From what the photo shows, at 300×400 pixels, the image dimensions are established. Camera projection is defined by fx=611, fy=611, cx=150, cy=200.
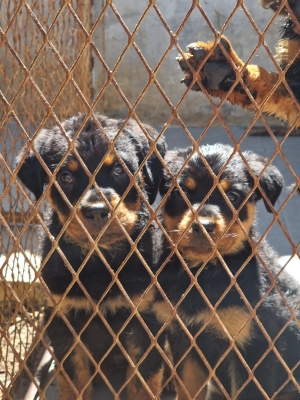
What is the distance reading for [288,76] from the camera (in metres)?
3.03

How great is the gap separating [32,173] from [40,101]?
5.04 feet

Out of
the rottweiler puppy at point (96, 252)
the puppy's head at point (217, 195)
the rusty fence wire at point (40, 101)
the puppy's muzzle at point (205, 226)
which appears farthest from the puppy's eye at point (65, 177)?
the puppy's muzzle at point (205, 226)

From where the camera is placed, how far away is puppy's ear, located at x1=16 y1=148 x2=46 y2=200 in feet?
9.18

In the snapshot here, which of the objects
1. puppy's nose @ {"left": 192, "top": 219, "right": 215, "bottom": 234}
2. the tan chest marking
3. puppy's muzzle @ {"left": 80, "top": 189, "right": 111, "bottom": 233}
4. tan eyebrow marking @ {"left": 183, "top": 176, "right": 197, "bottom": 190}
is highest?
tan eyebrow marking @ {"left": 183, "top": 176, "right": 197, "bottom": 190}

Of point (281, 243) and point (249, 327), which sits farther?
point (281, 243)

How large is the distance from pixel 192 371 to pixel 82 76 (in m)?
2.33

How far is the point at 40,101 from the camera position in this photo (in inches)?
166

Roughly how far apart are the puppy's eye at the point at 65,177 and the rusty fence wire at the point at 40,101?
0.23 m

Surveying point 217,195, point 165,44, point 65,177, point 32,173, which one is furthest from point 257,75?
point 165,44

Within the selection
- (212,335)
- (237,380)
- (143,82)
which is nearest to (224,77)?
(212,335)

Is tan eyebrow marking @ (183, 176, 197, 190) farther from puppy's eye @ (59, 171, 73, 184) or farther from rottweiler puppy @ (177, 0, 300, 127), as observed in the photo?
puppy's eye @ (59, 171, 73, 184)

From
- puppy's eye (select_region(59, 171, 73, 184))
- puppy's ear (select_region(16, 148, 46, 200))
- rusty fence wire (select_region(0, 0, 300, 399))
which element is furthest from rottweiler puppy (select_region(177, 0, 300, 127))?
puppy's ear (select_region(16, 148, 46, 200))

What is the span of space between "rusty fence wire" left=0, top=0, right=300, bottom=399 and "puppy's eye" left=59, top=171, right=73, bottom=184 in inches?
8.9

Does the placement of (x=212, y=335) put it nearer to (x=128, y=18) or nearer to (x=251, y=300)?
(x=251, y=300)
